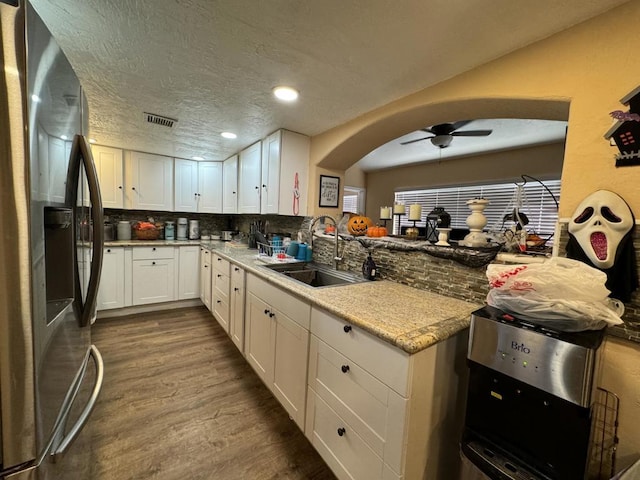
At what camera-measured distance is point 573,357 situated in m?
0.72

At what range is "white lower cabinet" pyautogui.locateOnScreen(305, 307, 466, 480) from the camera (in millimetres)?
967

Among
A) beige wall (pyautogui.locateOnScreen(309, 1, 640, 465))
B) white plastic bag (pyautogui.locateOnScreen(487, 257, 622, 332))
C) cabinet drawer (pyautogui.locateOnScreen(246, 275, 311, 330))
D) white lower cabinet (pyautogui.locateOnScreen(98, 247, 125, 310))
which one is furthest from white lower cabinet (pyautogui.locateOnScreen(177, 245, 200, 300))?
white plastic bag (pyautogui.locateOnScreen(487, 257, 622, 332))

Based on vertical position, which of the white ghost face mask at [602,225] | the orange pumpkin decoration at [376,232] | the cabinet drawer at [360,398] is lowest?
the cabinet drawer at [360,398]

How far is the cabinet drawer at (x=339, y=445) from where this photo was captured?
1081 mm

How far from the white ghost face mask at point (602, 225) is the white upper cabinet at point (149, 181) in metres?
4.14

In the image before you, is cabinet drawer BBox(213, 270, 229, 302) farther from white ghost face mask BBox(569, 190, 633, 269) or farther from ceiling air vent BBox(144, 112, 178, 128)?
white ghost face mask BBox(569, 190, 633, 269)

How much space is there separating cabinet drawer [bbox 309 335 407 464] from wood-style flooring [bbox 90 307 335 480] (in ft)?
1.58

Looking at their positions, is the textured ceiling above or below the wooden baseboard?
above

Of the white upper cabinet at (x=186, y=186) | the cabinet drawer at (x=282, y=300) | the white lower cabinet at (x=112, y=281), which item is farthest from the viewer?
the white upper cabinet at (x=186, y=186)

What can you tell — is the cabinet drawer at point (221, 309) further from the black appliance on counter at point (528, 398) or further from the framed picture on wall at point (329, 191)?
the black appliance on counter at point (528, 398)

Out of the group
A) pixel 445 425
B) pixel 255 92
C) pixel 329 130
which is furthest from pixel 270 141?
pixel 445 425

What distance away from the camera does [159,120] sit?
233cm

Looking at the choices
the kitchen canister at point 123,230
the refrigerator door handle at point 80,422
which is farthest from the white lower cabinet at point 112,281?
the refrigerator door handle at point 80,422

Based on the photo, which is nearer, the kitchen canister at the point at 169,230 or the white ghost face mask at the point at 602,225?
the white ghost face mask at the point at 602,225
